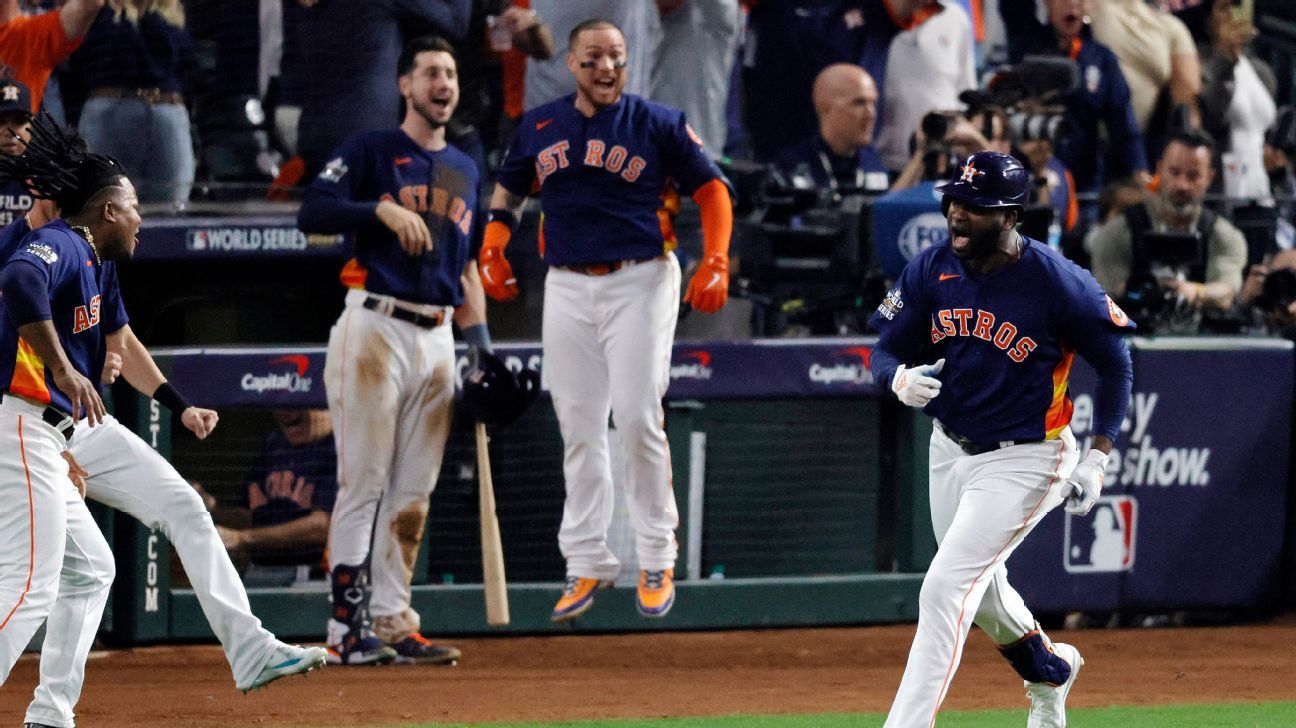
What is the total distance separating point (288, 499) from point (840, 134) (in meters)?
3.72

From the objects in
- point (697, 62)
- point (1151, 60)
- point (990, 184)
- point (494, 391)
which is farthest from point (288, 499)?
point (1151, 60)

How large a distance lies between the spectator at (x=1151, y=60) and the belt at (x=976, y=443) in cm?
640

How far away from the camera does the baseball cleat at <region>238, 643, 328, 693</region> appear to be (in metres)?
6.02

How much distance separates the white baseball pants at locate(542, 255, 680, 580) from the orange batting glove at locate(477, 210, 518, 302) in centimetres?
18

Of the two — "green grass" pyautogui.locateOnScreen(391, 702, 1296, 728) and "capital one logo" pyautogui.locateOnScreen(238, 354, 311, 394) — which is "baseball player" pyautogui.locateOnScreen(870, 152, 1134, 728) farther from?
"capital one logo" pyautogui.locateOnScreen(238, 354, 311, 394)

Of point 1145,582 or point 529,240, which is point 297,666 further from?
point 1145,582

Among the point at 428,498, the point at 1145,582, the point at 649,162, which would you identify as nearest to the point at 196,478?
the point at 428,498

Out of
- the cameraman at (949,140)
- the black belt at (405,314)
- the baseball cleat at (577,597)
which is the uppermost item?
the cameraman at (949,140)

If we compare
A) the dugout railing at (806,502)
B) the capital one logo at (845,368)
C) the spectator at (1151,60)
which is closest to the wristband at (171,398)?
the dugout railing at (806,502)

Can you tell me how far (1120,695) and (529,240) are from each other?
140 inches

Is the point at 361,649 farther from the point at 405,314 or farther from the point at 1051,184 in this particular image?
the point at 1051,184

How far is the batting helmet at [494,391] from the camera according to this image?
814 cm

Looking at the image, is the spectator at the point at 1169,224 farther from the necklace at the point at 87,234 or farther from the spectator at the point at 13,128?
the necklace at the point at 87,234

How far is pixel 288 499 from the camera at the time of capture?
848 cm
